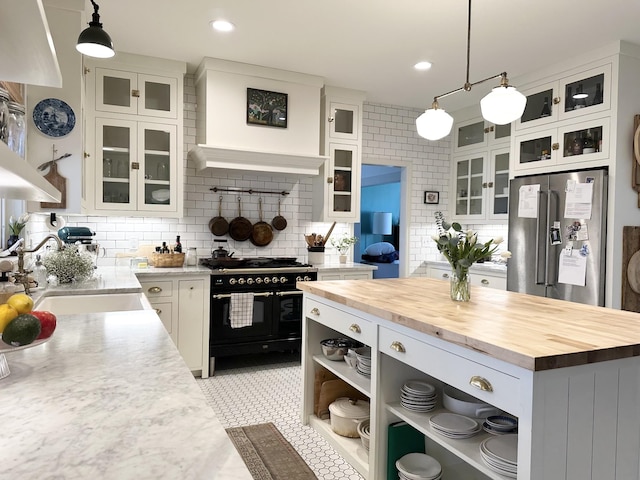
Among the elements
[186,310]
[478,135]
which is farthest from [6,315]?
[478,135]

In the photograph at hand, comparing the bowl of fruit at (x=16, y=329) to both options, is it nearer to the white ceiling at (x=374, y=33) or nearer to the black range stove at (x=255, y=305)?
the white ceiling at (x=374, y=33)

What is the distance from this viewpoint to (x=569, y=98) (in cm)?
391

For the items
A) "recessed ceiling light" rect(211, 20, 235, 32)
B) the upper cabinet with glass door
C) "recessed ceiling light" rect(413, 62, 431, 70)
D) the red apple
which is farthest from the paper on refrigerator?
the red apple

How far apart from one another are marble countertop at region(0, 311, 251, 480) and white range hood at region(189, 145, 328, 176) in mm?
2813

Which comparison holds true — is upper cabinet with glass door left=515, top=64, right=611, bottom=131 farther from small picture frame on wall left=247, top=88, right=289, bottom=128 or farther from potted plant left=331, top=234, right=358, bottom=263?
small picture frame on wall left=247, top=88, right=289, bottom=128

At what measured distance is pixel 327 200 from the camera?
476 centimetres

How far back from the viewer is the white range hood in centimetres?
404

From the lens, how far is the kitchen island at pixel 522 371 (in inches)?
54.1

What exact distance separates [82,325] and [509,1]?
307cm

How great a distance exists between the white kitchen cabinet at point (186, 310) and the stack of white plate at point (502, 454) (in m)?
2.73

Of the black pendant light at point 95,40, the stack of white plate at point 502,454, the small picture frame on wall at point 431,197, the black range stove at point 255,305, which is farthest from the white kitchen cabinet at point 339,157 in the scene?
the stack of white plate at point 502,454

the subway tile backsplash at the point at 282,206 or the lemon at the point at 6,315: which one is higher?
the subway tile backsplash at the point at 282,206

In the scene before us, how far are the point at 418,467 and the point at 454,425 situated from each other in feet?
1.19

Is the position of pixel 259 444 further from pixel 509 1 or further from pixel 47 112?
pixel 509 1
